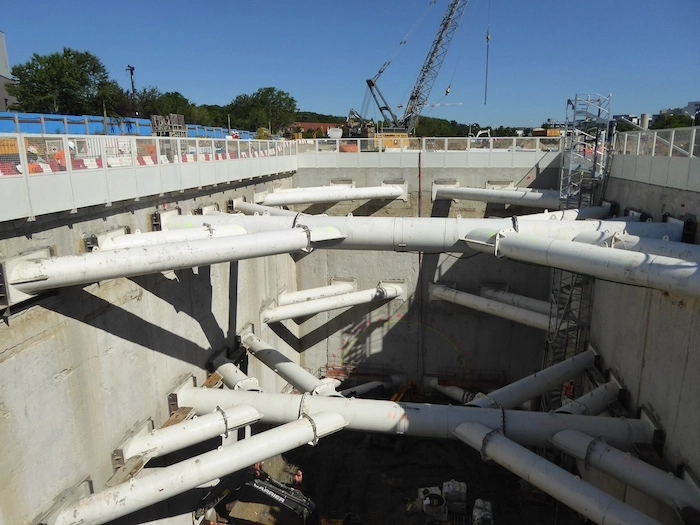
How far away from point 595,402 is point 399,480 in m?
8.86

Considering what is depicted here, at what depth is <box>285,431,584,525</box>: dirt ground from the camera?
56.9 ft

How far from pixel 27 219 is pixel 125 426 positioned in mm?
6271

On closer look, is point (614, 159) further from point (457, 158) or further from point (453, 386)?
point (453, 386)

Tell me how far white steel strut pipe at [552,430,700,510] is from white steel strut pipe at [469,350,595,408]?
258 cm

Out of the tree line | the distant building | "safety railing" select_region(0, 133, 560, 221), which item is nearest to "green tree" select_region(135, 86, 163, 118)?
the tree line

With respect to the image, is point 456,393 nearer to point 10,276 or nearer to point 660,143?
point 660,143

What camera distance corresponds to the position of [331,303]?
22609 millimetres

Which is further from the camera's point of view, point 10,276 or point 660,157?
point 660,157

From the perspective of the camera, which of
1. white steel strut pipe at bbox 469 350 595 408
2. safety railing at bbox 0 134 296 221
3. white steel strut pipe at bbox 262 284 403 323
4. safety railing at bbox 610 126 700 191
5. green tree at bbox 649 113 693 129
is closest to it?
safety railing at bbox 0 134 296 221

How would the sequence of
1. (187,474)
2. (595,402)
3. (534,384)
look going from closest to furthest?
(187,474) < (595,402) < (534,384)

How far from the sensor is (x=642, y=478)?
10203mm

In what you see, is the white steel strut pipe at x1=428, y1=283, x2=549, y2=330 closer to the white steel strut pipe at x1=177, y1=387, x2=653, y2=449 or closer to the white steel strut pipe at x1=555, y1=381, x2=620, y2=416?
the white steel strut pipe at x1=555, y1=381, x2=620, y2=416

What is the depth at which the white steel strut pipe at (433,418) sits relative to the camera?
12.1 metres

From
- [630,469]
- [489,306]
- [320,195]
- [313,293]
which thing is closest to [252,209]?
[320,195]
